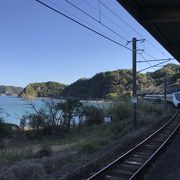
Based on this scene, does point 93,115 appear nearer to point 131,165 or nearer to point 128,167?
point 131,165

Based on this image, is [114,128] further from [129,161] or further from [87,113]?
[129,161]

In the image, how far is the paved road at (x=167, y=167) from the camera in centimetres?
1443

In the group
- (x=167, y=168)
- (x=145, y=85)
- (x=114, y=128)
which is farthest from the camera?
(x=145, y=85)

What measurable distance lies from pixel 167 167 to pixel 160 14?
26.6 feet

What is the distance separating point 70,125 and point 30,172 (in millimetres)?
28793

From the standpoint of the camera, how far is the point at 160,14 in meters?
21.0

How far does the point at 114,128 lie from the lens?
34.1 m

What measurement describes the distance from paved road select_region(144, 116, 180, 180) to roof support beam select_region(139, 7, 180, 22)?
6.31 m

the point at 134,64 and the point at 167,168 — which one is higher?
the point at 134,64

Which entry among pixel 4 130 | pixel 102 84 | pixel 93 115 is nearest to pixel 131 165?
pixel 4 130

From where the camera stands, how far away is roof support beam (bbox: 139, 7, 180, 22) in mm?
20545

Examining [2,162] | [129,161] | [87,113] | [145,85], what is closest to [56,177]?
→ [129,161]

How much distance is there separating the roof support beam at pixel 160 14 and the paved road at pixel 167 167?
249 inches

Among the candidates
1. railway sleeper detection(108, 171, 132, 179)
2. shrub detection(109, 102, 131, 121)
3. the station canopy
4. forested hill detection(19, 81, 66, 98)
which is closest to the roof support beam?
the station canopy
